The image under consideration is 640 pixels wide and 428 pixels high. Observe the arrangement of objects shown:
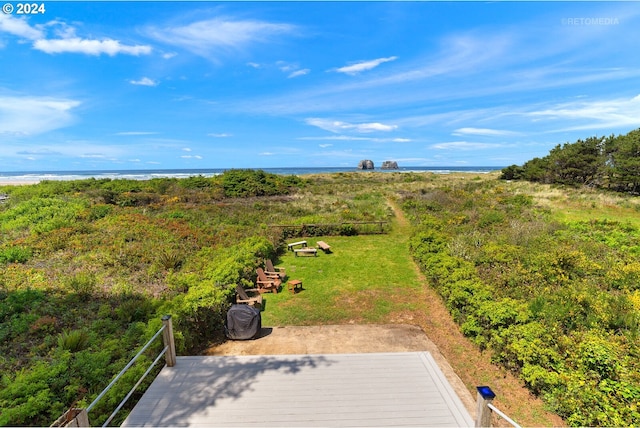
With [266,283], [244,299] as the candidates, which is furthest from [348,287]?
[244,299]

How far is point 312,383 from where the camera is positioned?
19.7ft

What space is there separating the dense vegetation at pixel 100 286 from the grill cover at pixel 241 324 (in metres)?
0.67

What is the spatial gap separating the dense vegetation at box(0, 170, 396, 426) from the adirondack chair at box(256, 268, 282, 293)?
1.43 ft

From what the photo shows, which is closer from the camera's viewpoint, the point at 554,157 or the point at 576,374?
the point at 576,374

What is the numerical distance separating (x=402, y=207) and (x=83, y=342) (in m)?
27.2

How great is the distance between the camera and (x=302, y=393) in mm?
5695

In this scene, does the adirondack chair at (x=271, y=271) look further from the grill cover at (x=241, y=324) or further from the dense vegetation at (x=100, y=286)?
the grill cover at (x=241, y=324)

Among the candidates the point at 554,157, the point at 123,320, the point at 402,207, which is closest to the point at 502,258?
the point at 123,320

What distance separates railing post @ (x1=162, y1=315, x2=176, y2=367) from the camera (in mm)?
6324

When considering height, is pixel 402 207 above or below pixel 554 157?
below

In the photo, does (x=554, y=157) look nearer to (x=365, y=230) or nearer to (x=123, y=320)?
(x=365, y=230)

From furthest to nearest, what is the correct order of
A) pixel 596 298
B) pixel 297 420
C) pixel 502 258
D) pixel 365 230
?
pixel 365 230
pixel 502 258
pixel 596 298
pixel 297 420

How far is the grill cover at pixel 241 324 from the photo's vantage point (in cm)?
852

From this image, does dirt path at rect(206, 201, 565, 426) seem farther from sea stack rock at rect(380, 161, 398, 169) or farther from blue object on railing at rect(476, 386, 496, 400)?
sea stack rock at rect(380, 161, 398, 169)
